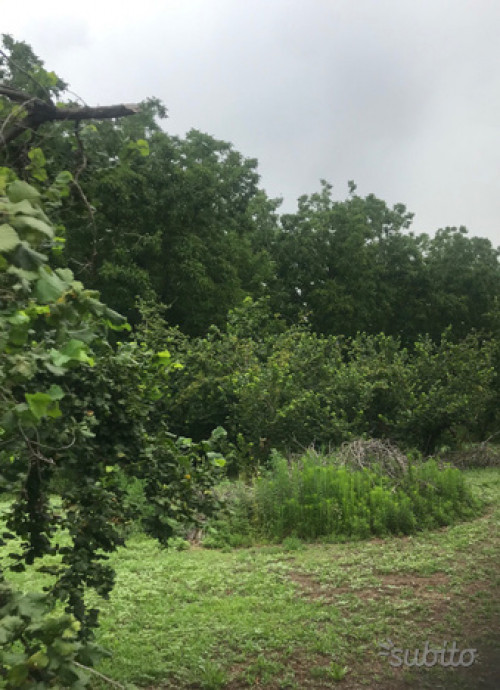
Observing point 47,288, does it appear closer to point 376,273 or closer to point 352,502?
point 352,502

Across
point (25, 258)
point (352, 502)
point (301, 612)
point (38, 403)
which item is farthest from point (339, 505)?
point (25, 258)

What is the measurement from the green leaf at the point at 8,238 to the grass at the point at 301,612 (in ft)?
10.3

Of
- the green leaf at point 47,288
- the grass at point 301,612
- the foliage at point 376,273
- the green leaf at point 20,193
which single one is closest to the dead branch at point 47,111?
the green leaf at point 20,193

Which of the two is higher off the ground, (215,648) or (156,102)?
(156,102)

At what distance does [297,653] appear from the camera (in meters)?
4.10

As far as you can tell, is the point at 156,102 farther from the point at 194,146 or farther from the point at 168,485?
the point at 168,485

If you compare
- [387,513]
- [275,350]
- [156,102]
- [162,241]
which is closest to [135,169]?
[162,241]

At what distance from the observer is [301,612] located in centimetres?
480

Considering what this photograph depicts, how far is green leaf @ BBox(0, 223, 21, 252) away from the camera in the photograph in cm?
107

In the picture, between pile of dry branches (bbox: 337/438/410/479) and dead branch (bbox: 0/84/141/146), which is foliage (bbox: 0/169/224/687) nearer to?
dead branch (bbox: 0/84/141/146)

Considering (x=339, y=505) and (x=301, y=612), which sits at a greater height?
(x=339, y=505)

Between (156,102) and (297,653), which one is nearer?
(297,653)

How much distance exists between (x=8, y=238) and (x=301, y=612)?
4.45m

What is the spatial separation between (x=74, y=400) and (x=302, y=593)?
336 cm
